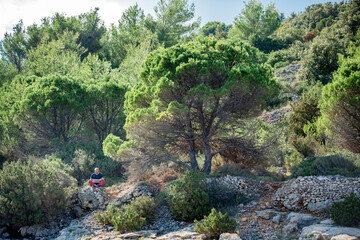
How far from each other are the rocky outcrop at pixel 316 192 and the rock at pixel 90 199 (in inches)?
236

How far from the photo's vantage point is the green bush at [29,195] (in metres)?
9.72

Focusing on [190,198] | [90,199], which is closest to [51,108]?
[90,199]

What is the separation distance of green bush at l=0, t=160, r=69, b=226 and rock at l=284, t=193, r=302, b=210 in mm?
7155

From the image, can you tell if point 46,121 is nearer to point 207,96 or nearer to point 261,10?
point 207,96

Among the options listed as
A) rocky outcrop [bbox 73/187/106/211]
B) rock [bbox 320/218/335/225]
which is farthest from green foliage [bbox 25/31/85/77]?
rock [bbox 320/218/335/225]

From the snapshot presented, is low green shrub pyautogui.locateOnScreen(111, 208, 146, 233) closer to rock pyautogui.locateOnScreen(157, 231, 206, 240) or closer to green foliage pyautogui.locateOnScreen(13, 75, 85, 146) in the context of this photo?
rock pyautogui.locateOnScreen(157, 231, 206, 240)

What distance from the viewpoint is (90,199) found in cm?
1094

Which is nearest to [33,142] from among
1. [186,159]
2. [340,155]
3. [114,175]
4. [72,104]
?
[72,104]

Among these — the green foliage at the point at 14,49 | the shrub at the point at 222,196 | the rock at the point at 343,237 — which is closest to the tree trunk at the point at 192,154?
the shrub at the point at 222,196

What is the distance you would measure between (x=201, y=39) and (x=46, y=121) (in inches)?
417

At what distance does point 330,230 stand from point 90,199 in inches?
310

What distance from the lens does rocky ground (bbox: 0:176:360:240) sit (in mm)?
6878

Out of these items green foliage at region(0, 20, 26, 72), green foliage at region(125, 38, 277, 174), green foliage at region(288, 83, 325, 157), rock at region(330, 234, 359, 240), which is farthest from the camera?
green foliage at region(0, 20, 26, 72)

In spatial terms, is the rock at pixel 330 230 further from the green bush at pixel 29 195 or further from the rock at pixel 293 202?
the green bush at pixel 29 195
